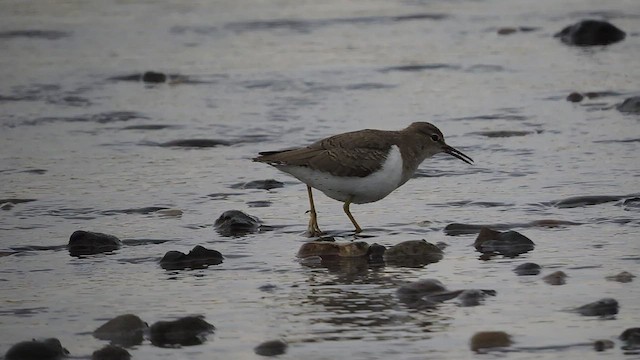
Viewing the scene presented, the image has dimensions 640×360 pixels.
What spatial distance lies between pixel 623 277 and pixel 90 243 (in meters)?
Answer: 3.12

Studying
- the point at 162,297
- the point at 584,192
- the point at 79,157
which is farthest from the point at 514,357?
the point at 79,157

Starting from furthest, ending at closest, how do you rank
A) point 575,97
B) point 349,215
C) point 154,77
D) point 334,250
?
point 154,77, point 575,97, point 349,215, point 334,250

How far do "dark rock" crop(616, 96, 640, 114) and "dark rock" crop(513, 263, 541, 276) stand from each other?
5071 millimetres

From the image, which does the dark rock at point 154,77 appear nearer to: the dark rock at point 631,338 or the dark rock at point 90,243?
the dark rock at point 90,243

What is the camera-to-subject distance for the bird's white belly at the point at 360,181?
8.73m

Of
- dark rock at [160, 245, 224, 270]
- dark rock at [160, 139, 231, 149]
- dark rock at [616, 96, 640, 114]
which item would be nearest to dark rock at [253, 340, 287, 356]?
dark rock at [160, 245, 224, 270]

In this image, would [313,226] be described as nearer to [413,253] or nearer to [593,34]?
[413,253]

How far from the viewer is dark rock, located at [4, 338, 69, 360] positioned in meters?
6.11

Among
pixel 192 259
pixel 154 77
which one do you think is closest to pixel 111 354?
pixel 192 259

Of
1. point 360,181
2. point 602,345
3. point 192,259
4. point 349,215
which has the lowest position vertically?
point 602,345

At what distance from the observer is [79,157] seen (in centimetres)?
1138

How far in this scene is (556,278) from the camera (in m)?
7.30

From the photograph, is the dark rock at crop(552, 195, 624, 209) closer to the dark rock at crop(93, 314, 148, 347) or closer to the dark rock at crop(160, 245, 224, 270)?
the dark rock at crop(160, 245, 224, 270)

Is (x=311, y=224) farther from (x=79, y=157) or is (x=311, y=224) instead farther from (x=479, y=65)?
(x=479, y=65)
